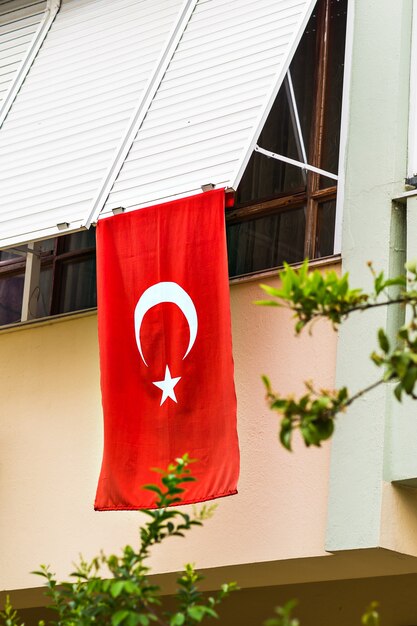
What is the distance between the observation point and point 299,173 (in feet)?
27.4

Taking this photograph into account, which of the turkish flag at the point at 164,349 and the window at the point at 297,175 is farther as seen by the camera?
the window at the point at 297,175

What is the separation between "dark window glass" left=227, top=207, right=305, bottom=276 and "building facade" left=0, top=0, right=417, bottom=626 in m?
0.01

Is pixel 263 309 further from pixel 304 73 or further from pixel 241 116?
pixel 304 73

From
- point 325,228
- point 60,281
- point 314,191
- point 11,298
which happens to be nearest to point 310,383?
point 325,228

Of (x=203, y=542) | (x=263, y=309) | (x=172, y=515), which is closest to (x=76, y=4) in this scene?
(x=263, y=309)

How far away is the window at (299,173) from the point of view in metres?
8.15

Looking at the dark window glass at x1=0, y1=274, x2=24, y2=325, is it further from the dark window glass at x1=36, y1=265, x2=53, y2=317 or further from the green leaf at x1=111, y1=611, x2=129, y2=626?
the green leaf at x1=111, y1=611, x2=129, y2=626

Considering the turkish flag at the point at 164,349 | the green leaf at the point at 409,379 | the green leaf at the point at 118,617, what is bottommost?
the green leaf at the point at 118,617

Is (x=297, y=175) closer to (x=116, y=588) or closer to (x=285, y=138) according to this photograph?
(x=285, y=138)

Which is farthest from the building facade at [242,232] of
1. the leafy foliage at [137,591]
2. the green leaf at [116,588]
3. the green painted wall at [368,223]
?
the green leaf at [116,588]

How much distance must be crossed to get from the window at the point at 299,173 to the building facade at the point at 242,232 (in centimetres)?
1

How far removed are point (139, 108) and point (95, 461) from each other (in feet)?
7.50

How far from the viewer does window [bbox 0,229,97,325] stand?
9070 mm

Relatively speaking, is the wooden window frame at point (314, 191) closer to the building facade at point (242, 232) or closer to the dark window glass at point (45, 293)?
the building facade at point (242, 232)
